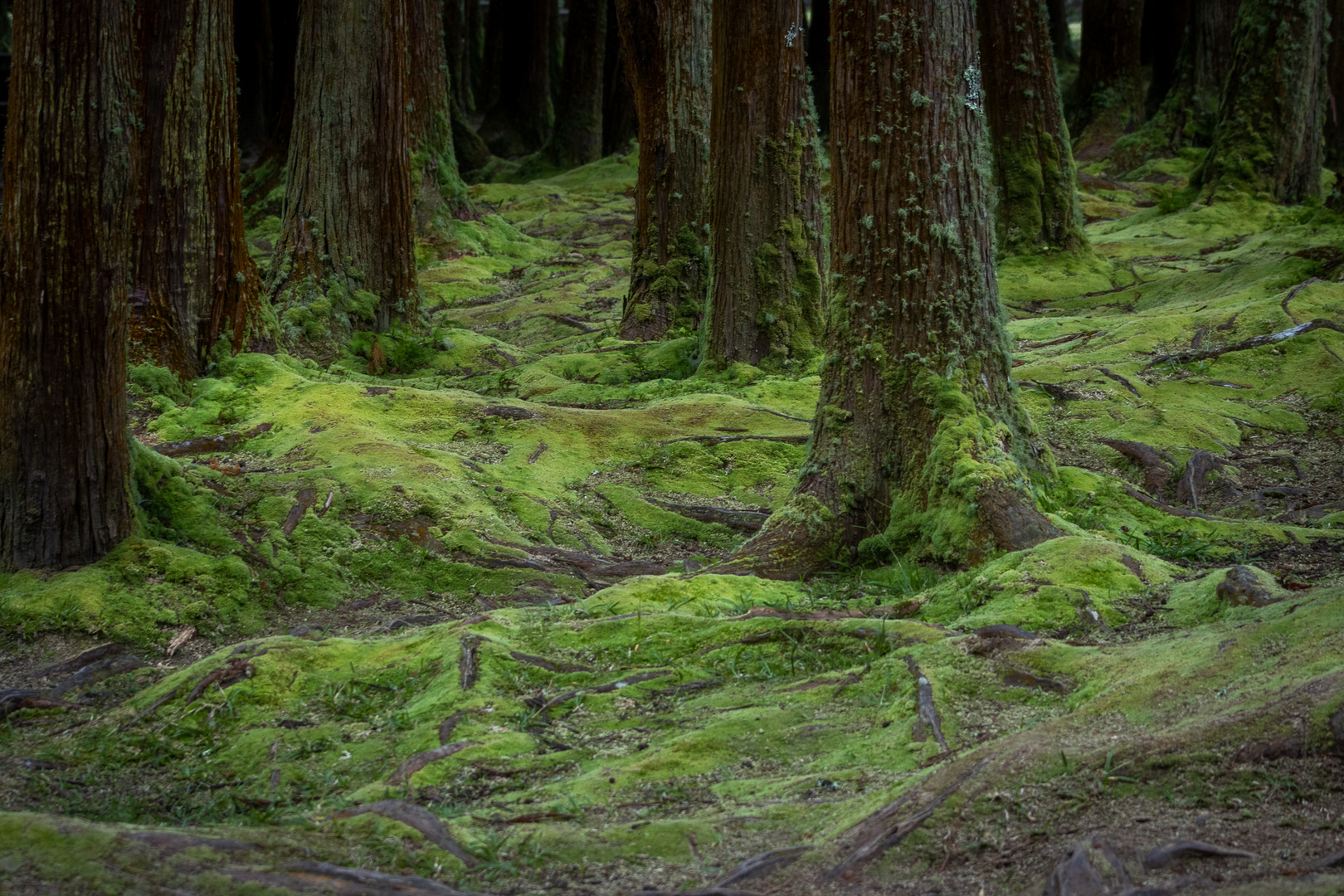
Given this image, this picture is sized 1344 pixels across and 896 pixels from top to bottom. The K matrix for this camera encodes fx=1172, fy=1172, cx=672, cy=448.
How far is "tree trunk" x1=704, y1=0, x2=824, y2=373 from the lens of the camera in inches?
310

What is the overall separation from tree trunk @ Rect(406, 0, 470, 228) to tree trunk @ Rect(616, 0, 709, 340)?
13.6 feet

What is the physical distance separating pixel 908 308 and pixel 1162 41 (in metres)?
18.8

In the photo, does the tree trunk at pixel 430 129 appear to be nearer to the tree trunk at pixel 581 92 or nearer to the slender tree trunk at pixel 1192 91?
the tree trunk at pixel 581 92

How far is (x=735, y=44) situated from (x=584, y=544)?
12.5ft

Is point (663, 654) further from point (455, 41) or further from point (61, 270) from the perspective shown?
point (455, 41)

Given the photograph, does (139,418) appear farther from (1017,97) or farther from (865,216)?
(1017,97)

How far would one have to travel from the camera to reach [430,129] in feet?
43.2

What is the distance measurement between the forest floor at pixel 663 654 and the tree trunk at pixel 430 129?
4805mm

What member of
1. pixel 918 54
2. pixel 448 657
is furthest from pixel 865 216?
pixel 448 657

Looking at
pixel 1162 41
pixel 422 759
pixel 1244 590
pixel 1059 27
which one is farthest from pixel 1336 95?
pixel 422 759

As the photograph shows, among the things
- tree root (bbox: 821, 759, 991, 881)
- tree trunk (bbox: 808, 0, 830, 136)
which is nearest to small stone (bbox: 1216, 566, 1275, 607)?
tree root (bbox: 821, 759, 991, 881)

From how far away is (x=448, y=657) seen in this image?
13.3 feet

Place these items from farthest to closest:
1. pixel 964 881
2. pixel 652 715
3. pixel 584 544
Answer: pixel 584 544 < pixel 652 715 < pixel 964 881

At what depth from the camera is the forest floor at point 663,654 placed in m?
2.61
